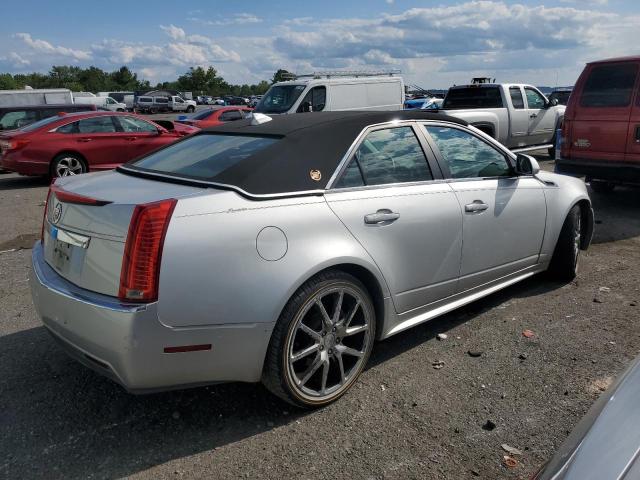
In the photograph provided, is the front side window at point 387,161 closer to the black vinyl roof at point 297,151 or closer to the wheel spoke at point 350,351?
the black vinyl roof at point 297,151

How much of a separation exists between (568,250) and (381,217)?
7.99 feet

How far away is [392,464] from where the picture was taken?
8.66 feet

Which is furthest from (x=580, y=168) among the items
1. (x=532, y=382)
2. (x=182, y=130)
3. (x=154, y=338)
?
(x=182, y=130)

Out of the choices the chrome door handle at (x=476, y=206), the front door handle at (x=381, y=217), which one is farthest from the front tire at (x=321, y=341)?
the chrome door handle at (x=476, y=206)

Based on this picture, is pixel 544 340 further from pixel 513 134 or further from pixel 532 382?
pixel 513 134

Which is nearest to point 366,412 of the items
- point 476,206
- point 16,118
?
point 476,206

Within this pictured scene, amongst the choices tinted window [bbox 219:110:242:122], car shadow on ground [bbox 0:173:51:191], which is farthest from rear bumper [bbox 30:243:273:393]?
tinted window [bbox 219:110:242:122]

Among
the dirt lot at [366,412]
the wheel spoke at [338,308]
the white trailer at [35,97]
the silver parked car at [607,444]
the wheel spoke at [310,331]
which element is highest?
the white trailer at [35,97]

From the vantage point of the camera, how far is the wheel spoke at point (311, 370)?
297 cm

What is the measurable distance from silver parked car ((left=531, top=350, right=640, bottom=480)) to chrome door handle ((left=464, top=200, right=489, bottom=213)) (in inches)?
83.1

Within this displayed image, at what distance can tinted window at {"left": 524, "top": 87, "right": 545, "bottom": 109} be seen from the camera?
13586 millimetres

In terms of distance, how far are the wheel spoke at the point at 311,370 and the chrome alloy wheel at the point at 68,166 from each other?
9948mm

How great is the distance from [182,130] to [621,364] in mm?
11986

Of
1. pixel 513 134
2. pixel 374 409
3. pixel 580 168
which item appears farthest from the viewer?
pixel 513 134
